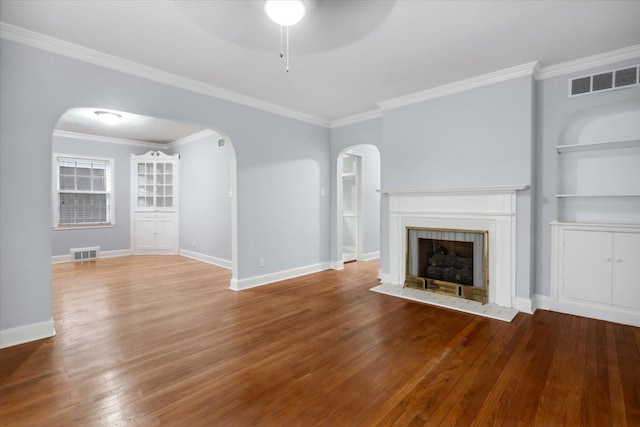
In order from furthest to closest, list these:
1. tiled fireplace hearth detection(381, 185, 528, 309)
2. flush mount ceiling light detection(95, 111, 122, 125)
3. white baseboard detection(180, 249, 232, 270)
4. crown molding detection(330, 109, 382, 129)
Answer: white baseboard detection(180, 249, 232, 270)
flush mount ceiling light detection(95, 111, 122, 125)
crown molding detection(330, 109, 382, 129)
tiled fireplace hearth detection(381, 185, 528, 309)

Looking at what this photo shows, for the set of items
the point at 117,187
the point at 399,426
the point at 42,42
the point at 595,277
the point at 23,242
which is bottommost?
the point at 399,426

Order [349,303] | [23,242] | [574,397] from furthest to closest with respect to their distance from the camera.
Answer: [349,303], [23,242], [574,397]

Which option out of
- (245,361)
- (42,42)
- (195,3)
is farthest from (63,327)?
(195,3)

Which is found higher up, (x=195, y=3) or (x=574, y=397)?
(x=195, y=3)

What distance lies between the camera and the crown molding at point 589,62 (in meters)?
3.05

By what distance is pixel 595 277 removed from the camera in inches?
127

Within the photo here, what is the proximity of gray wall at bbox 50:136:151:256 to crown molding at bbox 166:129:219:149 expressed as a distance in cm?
68

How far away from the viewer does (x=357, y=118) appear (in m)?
5.28

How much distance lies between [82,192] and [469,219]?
7.88 m

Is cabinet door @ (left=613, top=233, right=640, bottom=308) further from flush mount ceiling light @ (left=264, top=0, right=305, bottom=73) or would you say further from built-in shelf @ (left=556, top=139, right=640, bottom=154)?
flush mount ceiling light @ (left=264, top=0, right=305, bottom=73)

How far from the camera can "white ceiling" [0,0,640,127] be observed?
240 cm

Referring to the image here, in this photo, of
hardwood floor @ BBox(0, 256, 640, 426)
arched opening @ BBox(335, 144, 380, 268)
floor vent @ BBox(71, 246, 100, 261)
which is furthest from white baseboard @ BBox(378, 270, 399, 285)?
floor vent @ BBox(71, 246, 100, 261)

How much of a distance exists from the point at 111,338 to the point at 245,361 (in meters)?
1.40

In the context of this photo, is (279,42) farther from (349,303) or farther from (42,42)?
(349,303)
